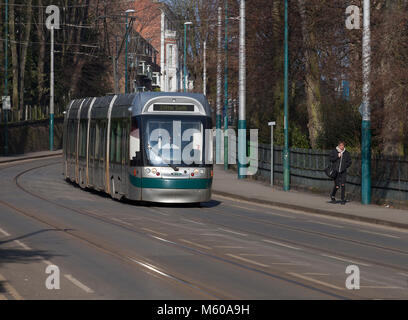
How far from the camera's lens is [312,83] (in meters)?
37.8

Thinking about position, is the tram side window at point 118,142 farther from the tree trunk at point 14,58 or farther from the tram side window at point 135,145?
the tree trunk at point 14,58

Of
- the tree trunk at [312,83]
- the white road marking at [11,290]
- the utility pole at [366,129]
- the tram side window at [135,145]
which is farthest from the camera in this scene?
the tree trunk at [312,83]

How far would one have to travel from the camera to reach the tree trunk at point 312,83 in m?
37.2

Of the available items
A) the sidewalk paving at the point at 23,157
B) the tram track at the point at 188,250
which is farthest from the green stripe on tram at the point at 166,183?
the sidewalk paving at the point at 23,157

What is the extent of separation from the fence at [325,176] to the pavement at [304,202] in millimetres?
533

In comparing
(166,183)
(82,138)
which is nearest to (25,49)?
(82,138)

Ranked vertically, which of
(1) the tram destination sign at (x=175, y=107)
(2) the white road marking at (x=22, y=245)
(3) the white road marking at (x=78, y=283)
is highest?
(1) the tram destination sign at (x=175, y=107)

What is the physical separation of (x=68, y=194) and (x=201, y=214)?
703 centimetres

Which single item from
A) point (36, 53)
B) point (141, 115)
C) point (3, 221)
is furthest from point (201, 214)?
point (36, 53)

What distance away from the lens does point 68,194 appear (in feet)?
95.3

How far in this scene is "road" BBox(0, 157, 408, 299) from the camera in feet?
37.3

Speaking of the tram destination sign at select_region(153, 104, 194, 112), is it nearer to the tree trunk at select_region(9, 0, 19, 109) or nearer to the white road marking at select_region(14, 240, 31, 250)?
the white road marking at select_region(14, 240, 31, 250)

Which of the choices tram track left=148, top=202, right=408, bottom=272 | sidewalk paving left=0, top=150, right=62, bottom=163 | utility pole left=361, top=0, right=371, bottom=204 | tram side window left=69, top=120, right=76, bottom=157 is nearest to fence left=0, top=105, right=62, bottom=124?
sidewalk paving left=0, top=150, right=62, bottom=163

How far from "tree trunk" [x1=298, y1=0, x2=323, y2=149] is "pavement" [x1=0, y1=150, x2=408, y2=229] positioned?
310cm
